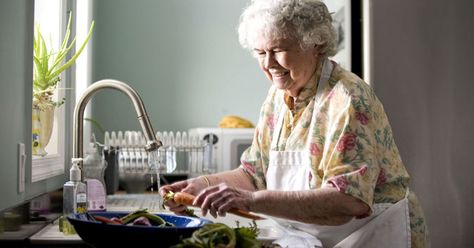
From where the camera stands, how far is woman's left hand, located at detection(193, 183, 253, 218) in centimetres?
144

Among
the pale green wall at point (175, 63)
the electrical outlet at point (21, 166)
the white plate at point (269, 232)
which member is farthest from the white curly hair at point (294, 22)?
the pale green wall at point (175, 63)

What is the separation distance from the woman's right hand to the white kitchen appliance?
1705 millimetres

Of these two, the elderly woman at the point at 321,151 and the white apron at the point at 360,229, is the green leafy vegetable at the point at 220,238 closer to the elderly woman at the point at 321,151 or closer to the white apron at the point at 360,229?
the elderly woman at the point at 321,151

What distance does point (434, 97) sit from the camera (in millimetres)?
2775

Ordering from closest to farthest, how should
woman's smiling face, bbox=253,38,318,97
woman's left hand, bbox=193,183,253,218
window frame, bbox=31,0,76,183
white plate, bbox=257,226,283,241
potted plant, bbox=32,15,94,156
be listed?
1. woman's left hand, bbox=193,183,253,218
2. woman's smiling face, bbox=253,38,318,97
3. white plate, bbox=257,226,283,241
4. potted plant, bbox=32,15,94,156
5. window frame, bbox=31,0,76,183

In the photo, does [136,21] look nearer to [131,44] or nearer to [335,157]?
[131,44]

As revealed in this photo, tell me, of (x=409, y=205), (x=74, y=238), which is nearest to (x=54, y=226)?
(x=74, y=238)

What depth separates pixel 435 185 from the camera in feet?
9.05

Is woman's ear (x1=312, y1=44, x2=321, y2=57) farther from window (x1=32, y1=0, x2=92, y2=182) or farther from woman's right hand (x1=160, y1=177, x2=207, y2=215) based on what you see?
window (x1=32, y1=0, x2=92, y2=182)

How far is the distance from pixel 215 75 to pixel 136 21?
0.57 m

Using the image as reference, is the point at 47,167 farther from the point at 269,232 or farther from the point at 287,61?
the point at 287,61

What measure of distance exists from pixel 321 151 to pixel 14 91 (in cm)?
77

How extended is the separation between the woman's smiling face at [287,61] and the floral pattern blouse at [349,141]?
0.03 m

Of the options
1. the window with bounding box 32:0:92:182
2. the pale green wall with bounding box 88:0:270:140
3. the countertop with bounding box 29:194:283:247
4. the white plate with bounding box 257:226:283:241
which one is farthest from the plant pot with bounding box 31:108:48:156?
the pale green wall with bounding box 88:0:270:140
